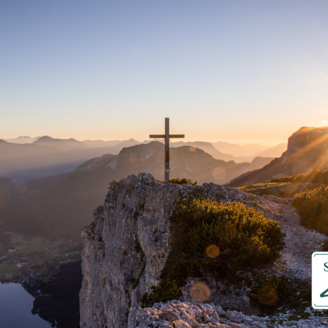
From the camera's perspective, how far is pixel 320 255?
266 inches

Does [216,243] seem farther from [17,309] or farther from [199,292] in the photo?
[17,309]

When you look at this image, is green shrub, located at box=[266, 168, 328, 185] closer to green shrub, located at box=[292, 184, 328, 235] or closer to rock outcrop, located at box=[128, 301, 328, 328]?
green shrub, located at box=[292, 184, 328, 235]

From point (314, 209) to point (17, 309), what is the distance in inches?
4861

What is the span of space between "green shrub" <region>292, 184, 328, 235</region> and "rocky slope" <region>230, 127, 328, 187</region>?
36.9 meters

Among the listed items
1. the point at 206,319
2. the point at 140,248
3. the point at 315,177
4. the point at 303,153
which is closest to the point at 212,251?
the point at 206,319

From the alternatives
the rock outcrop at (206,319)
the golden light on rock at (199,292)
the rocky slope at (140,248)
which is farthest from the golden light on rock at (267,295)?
the golden light on rock at (199,292)

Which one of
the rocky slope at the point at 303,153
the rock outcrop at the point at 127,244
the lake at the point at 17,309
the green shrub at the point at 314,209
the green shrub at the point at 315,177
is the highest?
the rocky slope at the point at 303,153

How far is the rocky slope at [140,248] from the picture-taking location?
30.1 feet

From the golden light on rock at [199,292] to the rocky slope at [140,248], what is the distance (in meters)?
0.17

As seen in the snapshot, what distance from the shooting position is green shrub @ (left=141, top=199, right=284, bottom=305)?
9438 millimetres

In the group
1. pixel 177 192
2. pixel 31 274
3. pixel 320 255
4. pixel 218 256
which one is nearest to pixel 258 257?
pixel 218 256

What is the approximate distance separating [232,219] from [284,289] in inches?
154

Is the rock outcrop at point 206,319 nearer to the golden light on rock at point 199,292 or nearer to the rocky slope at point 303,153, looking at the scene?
the golden light on rock at point 199,292

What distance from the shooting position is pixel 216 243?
33.4ft
